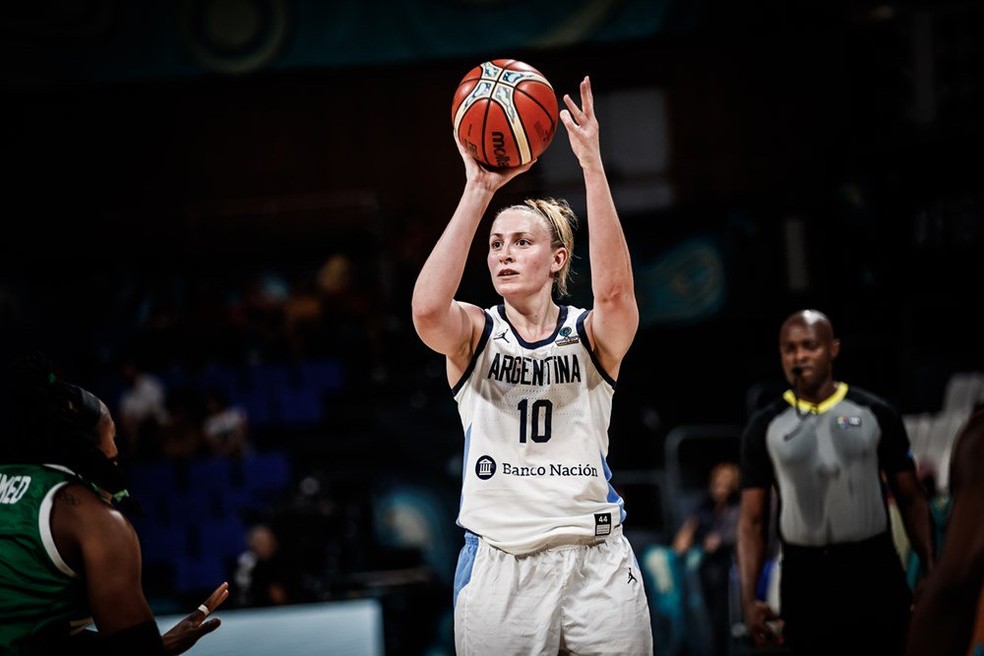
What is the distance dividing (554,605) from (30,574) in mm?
1498

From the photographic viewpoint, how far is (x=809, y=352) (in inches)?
192

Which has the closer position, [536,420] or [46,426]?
[46,426]

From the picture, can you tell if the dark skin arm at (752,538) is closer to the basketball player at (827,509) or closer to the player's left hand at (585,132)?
the basketball player at (827,509)

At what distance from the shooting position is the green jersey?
9.91 ft

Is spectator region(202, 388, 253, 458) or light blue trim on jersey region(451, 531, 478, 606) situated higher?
spectator region(202, 388, 253, 458)

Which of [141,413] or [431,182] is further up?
[431,182]

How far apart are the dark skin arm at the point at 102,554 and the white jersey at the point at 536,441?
39.6 inches

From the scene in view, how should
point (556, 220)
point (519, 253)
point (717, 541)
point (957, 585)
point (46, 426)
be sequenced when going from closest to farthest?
point (957, 585) < point (46, 426) < point (519, 253) < point (556, 220) < point (717, 541)

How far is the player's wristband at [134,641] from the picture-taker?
2994 mm

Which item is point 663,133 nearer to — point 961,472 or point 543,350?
point 543,350

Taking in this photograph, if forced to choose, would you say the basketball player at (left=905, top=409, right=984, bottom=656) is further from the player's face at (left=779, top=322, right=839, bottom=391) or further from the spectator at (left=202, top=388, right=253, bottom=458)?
the spectator at (left=202, top=388, right=253, bottom=458)

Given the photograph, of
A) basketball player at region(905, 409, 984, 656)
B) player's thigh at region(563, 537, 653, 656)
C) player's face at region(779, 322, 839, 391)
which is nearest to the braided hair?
player's thigh at region(563, 537, 653, 656)

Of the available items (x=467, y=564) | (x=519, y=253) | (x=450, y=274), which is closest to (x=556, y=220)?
(x=519, y=253)

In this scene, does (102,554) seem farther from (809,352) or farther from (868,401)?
(868,401)
